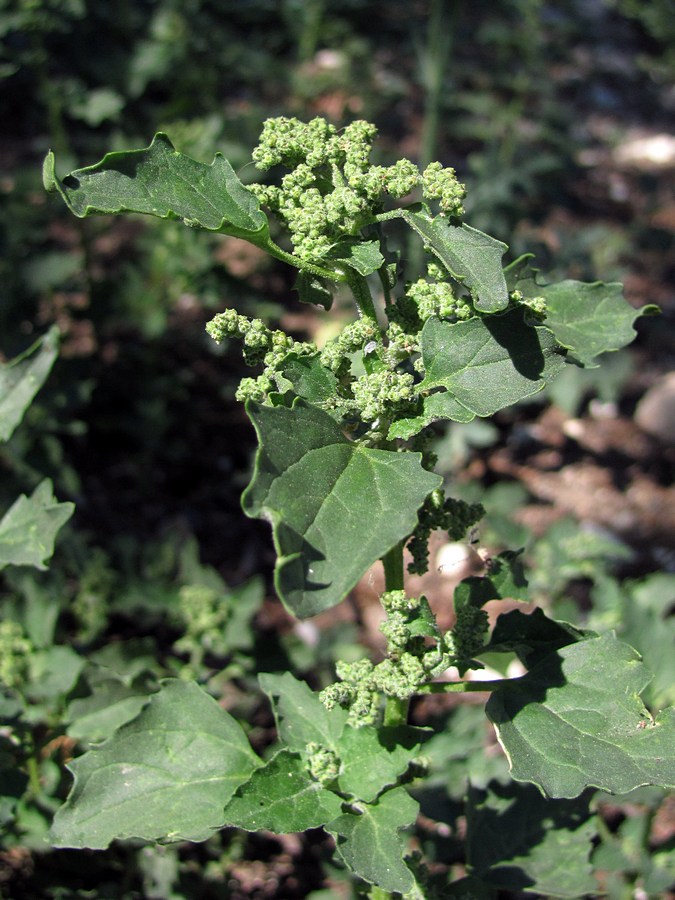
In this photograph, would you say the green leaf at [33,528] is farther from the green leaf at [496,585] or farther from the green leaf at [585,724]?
the green leaf at [585,724]

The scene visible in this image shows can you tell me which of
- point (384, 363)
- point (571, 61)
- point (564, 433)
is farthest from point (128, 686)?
point (571, 61)

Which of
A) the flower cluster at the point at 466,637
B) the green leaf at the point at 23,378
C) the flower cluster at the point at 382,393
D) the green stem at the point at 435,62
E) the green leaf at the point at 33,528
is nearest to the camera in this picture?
the flower cluster at the point at 382,393

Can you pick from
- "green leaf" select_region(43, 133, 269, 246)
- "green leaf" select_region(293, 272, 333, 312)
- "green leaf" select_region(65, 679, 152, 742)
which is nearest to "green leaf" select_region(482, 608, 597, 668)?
"green leaf" select_region(293, 272, 333, 312)

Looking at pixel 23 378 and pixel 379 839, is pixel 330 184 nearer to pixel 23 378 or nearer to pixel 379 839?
pixel 23 378

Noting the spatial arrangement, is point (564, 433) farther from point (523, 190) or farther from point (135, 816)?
point (135, 816)

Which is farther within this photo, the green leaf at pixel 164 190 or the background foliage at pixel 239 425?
the background foliage at pixel 239 425

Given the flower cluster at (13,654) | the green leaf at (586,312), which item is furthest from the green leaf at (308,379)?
the flower cluster at (13,654)
